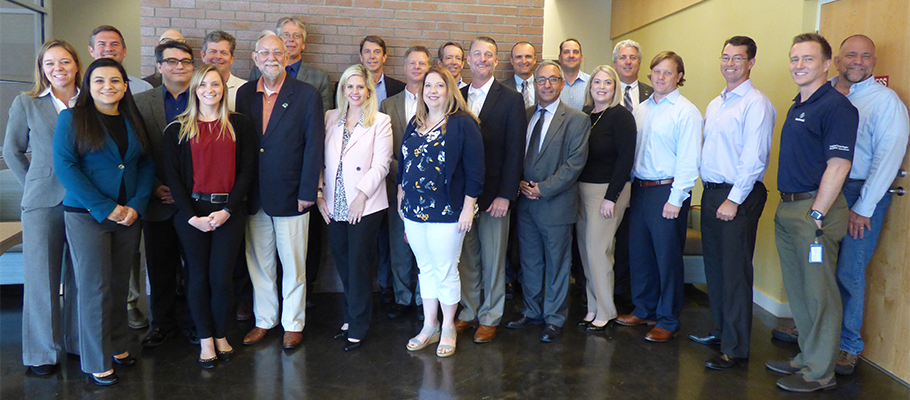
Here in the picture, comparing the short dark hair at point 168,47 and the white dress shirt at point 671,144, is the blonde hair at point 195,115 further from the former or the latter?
the white dress shirt at point 671,144

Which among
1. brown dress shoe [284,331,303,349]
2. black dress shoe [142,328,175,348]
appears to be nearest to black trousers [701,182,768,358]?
brown dress shoe [284,331,303,349]

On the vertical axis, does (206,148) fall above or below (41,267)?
above

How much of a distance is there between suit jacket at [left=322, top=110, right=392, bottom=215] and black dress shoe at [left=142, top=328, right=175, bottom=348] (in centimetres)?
133

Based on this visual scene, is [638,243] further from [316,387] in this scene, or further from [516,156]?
→ [316,387]

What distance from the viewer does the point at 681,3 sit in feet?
21.5

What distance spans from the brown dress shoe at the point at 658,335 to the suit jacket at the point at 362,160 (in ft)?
6.27

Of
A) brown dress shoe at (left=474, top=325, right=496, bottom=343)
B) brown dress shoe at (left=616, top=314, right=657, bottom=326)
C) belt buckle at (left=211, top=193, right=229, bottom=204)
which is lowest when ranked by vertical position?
brown dress shoe at (left=474, top=325, right=496, bottom=343)

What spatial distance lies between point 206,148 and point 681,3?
5.57 metres

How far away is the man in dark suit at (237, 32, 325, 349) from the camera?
3.37 meters

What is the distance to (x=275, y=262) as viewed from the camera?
3.64 m

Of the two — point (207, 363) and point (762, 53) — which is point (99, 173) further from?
point (762, 53)

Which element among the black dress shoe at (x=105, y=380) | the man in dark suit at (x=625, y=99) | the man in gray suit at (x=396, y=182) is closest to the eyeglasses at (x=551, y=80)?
the man in gray suit at (x=396, y=182)

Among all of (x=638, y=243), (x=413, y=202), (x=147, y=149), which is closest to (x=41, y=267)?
(x=147, y=149)

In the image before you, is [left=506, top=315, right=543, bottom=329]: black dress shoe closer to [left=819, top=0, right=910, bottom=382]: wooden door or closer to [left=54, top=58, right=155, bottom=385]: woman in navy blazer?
[left=819, top=0, right=910, bottom=382]: wooden door
